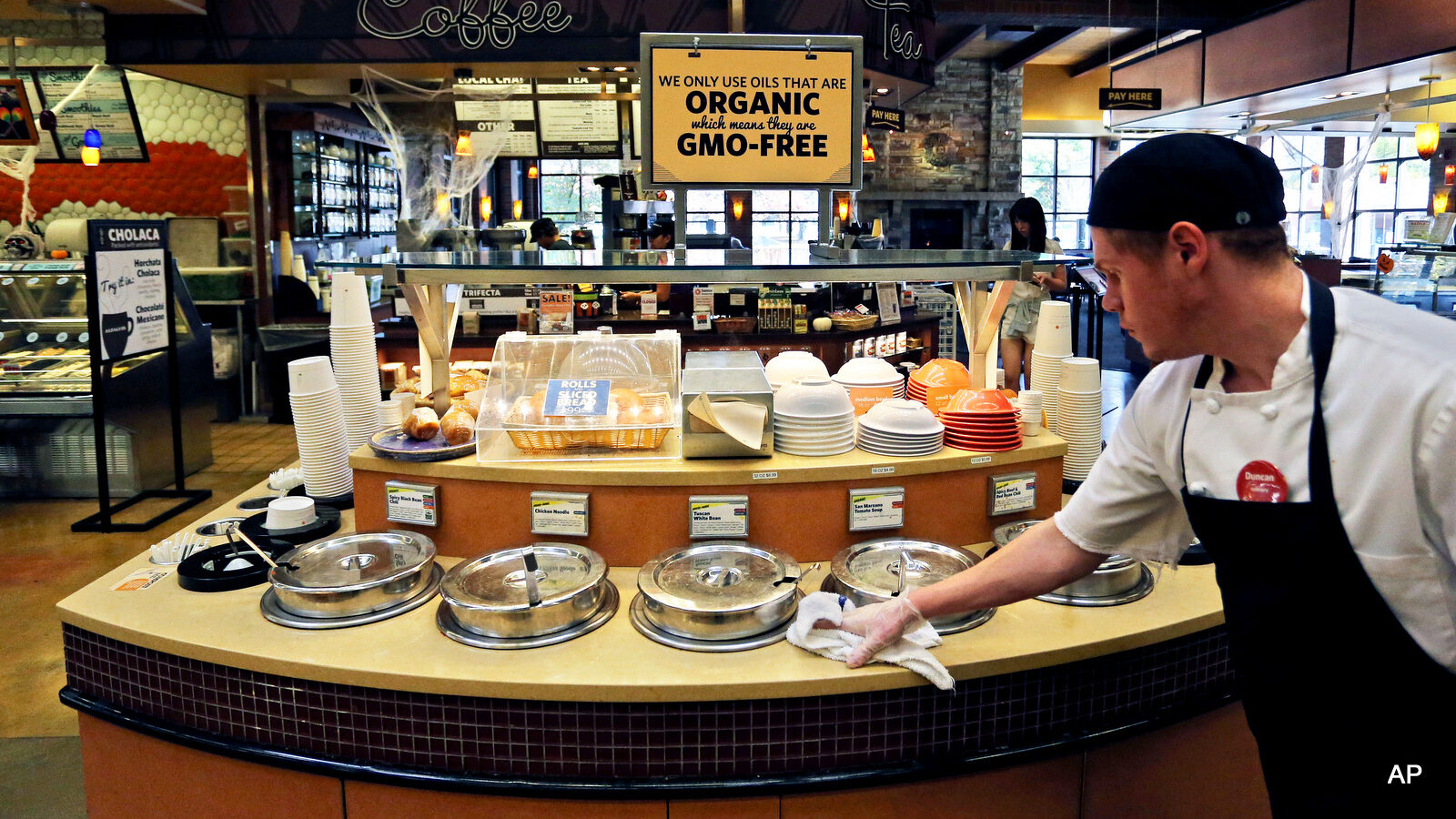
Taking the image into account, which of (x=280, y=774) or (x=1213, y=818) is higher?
(x=280, y=774)

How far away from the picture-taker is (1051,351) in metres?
2.91

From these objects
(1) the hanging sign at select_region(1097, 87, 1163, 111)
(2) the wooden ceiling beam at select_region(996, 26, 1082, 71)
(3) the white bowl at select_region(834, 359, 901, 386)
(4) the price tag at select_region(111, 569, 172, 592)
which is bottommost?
(4) the price tag at select_region(111, 569, 172, 592)

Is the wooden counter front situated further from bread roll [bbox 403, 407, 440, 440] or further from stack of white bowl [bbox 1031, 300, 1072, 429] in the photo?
stack of white bowl [bbox 1031, 300, 1072, 429]

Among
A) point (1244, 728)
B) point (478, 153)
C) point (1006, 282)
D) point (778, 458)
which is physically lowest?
point (1244, 728)

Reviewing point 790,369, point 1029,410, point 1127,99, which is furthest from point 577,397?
point 1127,99

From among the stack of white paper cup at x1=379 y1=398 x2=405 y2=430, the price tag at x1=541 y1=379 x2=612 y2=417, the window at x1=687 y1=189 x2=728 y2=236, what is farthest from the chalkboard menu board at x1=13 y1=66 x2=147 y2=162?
the window at x1=687 y1=189 x2=728 y2=236

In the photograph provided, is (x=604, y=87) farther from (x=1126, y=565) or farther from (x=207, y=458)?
(x=1126, y=565)

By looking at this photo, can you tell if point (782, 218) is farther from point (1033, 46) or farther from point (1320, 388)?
point (1320, 388)

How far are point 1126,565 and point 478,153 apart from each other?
25.7ft

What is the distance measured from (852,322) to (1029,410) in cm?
425

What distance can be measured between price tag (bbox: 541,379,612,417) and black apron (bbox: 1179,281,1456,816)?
138 cm

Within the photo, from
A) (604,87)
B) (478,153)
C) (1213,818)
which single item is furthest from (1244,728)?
(478,153)

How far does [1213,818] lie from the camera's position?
2137 mm

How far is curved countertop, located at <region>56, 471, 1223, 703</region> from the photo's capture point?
69.5 inches
